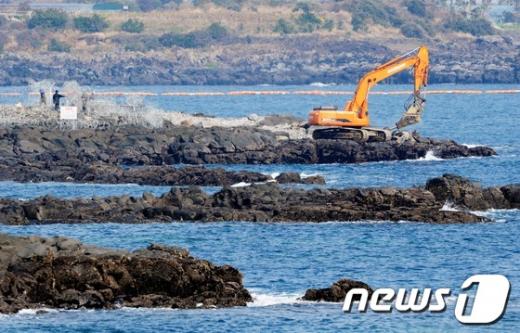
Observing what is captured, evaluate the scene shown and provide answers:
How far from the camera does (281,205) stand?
5434 cm

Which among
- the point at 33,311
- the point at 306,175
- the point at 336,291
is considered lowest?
the point at 306,175

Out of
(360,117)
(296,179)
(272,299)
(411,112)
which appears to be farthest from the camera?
(411,112)

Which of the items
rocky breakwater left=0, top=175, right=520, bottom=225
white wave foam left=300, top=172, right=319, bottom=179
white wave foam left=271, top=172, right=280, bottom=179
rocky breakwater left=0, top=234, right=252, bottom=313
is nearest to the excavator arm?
white wave foam left=300, top=172, right=319, bottom=179

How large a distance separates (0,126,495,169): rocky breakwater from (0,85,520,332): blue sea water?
1.34 m

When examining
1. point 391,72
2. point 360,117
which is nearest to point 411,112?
point 360,117

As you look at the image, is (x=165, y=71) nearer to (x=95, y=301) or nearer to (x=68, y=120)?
(x=68, y=120)

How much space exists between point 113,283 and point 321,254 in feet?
32.7

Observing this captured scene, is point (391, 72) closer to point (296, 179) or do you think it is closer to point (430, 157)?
point (430, 157)

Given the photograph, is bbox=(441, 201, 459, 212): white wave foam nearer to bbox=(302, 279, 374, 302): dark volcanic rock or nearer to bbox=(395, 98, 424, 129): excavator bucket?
bbox=(302, 279, 374, 302): dark volcanic rock

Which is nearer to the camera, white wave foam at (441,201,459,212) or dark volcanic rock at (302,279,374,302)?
dark volcanic rock at (302,279,374,302)

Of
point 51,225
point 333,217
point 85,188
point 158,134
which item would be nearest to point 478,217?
point 333,217

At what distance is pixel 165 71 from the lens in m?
198

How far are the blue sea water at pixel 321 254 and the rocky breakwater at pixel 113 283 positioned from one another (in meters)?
0.46

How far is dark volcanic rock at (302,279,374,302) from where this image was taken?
126ft
